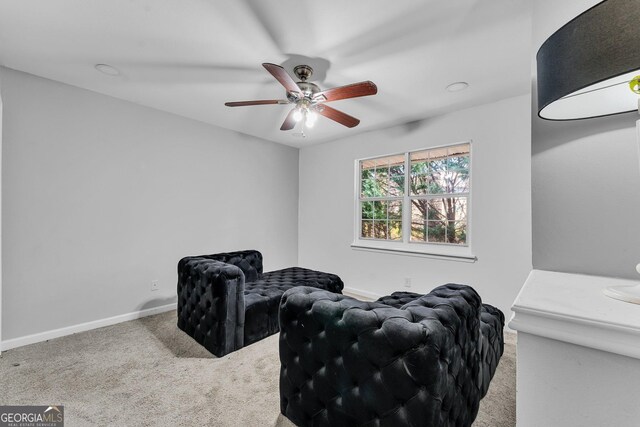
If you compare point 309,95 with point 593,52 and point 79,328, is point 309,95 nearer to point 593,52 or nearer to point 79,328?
point 593,52

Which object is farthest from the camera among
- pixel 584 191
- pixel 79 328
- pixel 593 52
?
pixel 79 328

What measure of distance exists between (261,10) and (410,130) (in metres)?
2.59

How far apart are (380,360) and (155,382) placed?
175 centimetres

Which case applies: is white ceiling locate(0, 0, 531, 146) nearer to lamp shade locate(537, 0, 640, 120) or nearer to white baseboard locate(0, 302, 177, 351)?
lamp shade locate(537, 0, 640, 120)

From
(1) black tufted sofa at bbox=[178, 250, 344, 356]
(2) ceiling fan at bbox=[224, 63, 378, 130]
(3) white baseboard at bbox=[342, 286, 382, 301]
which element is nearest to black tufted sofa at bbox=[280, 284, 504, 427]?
(1) black tufted sofa at bbox=[178, 250, 344, 356]

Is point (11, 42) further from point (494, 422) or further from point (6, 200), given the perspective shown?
point (494, 422)

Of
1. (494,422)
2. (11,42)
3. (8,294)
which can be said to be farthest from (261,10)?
(8,294)

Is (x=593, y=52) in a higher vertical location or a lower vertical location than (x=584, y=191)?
higher

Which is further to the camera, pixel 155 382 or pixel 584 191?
pixel 155 382

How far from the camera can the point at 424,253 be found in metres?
3.53

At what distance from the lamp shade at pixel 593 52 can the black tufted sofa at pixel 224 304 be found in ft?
7.68

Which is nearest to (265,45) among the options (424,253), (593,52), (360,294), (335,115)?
(335,115)

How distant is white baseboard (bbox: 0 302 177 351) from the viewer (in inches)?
97.2
